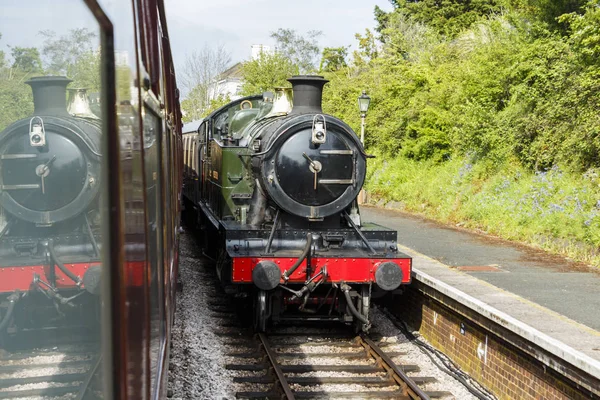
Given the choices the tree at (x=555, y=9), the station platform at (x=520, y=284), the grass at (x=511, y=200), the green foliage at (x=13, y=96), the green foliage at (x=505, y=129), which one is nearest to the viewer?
the green foliage at (x=13, y=96)

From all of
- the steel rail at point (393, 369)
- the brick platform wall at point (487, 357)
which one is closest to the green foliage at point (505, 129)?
the brick platform wall at point (487, 357)

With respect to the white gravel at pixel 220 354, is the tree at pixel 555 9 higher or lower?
higher

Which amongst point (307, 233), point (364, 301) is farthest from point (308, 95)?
point (364, 301)

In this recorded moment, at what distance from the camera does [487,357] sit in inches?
264

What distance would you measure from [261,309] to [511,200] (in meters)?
8.16

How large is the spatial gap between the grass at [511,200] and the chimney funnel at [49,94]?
10.8 meters

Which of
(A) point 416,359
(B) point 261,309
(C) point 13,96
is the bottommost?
(A) point 416,359

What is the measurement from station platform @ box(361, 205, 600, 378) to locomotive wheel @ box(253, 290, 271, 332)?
2.01 metres

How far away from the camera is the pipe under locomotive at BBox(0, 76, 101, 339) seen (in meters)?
1.03

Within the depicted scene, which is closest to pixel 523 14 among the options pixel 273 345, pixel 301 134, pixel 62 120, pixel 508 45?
pixel 508 45

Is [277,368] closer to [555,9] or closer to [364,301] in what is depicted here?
[364,301]

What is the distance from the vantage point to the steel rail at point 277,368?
607cm

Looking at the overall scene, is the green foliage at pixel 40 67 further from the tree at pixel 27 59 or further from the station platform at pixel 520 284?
the station platform at pixel 520 284

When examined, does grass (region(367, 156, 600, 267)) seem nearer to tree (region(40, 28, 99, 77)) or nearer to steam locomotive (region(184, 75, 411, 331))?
steam locomotive (region(184, 75, 411, 331))
